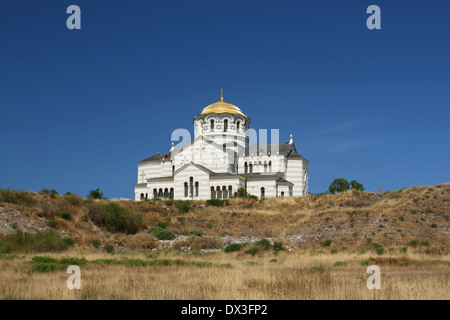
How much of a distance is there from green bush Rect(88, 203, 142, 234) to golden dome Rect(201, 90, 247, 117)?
38.0m

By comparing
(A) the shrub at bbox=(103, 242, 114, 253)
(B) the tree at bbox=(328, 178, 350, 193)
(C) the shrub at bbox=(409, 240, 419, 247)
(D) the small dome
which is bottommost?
(A) the shrub at bbox=(103, 242, 114, 253)

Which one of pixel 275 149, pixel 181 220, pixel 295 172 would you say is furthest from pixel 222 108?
pixel 181 220

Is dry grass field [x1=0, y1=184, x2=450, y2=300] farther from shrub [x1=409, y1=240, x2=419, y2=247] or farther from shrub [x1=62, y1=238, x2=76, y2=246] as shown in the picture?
shrub [x1=409, y1=240, x2=419, y2=247]

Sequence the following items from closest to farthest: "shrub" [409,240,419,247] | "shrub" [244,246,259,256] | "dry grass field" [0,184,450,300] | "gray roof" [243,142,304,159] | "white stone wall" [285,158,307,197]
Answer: "dry grass field" [0,184,450,300] < "shrub" [244,246,259,256] < "shrub" [409,240,419,247] < "white stone wall" [285,158,307,197] < "gray roof" [243,142,304,159]

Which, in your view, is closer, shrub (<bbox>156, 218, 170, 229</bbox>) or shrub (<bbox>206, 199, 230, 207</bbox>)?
shrub (<bbox>156, 218, 170, 229</bbox>)

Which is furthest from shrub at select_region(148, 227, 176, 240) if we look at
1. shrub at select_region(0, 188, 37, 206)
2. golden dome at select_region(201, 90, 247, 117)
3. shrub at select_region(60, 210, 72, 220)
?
golden dome at select_region(201, 90, 247, 117)

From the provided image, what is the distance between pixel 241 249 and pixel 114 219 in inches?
520

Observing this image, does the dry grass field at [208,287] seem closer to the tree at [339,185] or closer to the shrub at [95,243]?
the shrub at [95,243]

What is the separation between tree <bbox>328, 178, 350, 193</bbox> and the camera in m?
80.4

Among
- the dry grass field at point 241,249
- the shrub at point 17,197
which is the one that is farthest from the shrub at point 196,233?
the shrub at point 17,197

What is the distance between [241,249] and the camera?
27.3m

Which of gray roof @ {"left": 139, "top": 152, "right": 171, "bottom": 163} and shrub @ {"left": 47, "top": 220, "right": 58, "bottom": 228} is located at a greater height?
→ gray roof @ {"left": 139, "top": 152, "right": 171, "bottom": 163}
